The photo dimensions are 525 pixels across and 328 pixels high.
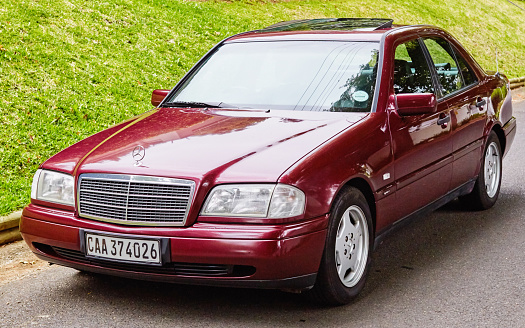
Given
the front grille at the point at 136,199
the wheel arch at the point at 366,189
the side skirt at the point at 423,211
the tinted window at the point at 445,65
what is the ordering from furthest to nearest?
the tinted window at the point at 445,65
the side skirt at the point at 423,211
the wheel arch at the point at 366,189
the front grille at the point at 136,199

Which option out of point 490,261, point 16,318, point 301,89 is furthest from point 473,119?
point 16,318

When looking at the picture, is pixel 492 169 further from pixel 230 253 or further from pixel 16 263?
pixel 16 263

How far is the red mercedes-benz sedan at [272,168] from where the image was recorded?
408cm

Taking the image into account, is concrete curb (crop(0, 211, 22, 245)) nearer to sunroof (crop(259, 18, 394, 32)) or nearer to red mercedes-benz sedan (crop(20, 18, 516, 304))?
Answer: red mercedes-benz sedan (crop(20, 18, 516, 304))

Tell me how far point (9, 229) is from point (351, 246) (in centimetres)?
291

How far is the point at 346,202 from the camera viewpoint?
4.41 m

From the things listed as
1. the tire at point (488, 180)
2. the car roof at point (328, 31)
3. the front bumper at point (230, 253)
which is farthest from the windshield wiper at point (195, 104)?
the tire at point (488, 180)

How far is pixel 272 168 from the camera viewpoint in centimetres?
412

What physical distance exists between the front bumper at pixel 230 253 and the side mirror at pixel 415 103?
48.9 inches

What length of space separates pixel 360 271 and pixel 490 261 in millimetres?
1221

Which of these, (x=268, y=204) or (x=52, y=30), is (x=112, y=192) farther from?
(x=52, y=30)

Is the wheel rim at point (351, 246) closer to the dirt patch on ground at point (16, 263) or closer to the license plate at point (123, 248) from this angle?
the license plate at point (123, 248)

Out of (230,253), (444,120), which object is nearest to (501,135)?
(444,120)

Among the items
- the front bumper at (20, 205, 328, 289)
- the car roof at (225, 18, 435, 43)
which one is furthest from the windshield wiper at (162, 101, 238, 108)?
the front bumper at (20, 205, 328, 289)
